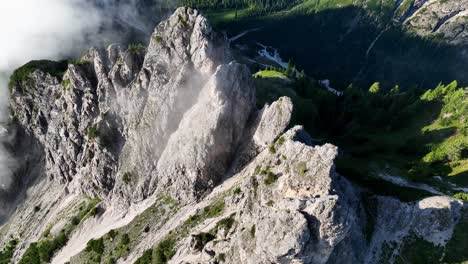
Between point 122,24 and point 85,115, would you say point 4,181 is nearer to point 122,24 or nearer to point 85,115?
point 85,115

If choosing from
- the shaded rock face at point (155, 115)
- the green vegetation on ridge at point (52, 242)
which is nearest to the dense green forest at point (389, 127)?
the shaded rock face at point (155, 115)

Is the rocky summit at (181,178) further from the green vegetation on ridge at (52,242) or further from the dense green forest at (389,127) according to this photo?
the dense green forest at (389,127)

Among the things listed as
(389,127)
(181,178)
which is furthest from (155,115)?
(389,127)

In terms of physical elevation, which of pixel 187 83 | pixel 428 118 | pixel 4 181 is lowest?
pixel 4 181

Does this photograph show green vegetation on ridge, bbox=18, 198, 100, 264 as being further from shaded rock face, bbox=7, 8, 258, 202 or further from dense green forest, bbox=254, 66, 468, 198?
dense green forest, bbox=254, 66, 468, 198

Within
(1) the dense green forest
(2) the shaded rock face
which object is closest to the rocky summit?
(2) the shaded rock face

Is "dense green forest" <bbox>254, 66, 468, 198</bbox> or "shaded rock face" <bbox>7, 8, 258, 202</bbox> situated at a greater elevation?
"shaded rock face" <bbox>7, 8, 258, 202</bbox>

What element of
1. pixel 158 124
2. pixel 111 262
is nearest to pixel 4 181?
pixel 111 262

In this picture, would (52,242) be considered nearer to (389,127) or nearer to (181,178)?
(181,178)
